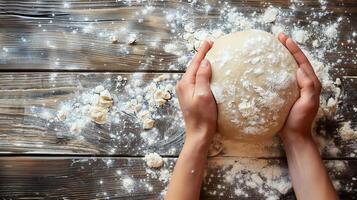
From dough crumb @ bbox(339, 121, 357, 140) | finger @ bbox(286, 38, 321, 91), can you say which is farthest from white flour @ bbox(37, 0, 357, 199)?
finger @ bbox(286, 38, 321, 91)

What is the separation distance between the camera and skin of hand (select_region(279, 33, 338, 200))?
111 centimetres

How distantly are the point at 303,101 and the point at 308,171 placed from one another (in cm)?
17

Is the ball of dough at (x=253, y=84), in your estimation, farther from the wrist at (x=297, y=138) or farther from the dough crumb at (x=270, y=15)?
the dough crumb at (x=270, y=15)

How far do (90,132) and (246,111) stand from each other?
0.43m

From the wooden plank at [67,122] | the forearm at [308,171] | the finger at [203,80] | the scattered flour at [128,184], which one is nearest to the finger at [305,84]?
the forearm at [308,171]

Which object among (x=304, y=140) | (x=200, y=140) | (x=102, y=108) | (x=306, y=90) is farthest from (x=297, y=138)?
(x=102, y=108)

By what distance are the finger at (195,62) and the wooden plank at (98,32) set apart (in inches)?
3.8

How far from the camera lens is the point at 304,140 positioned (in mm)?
1144

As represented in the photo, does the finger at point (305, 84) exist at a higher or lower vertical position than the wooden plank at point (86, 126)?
higher

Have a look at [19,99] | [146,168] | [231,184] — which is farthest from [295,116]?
[19,99]

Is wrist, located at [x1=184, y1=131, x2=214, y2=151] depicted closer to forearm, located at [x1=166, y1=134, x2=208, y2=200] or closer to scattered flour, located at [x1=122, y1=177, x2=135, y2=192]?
forearm, located at [x1=166, y1=134, x2=208, y2=200]

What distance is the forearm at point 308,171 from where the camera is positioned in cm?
112

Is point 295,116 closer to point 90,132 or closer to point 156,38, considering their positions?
→ point 156,38

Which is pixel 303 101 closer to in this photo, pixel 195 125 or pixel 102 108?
pixel 195 125
